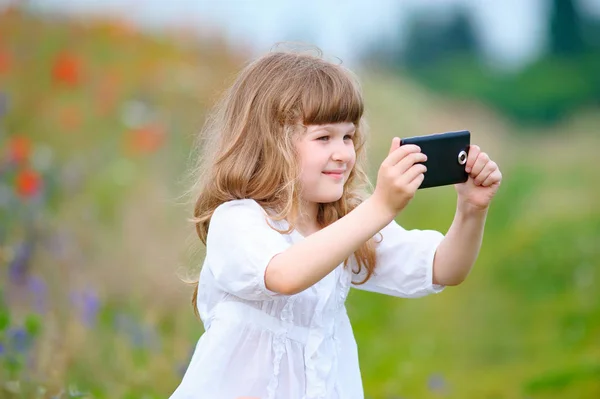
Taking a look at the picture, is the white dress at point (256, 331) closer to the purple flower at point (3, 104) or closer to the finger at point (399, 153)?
the finger at point (399, 153)

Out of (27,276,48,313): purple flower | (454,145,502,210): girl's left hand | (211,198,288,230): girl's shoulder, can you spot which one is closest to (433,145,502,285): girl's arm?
(454,145,502,210): girl's left hand

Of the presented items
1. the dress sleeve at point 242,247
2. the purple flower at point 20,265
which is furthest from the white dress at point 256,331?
the purple flower at point 20,265

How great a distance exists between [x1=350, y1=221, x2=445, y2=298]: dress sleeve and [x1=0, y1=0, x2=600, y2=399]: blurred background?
0.53 meters

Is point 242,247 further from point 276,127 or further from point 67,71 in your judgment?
point 67,71

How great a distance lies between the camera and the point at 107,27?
21.0 feet

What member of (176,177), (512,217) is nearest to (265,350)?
(176,177)

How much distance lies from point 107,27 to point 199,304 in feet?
13.7

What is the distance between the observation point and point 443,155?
2.26 m

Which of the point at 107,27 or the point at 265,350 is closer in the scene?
the point at 265,350

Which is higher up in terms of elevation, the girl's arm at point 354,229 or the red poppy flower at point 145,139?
the red poppy flower at point 145,139

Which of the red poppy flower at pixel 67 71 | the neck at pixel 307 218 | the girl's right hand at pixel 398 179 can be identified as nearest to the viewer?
the girl's right hand at pixel 398 179

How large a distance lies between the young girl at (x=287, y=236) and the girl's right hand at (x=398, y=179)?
23 cm

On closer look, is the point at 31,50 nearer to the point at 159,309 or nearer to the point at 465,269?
the point at 159,309

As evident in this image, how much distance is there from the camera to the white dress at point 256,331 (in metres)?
2.31
